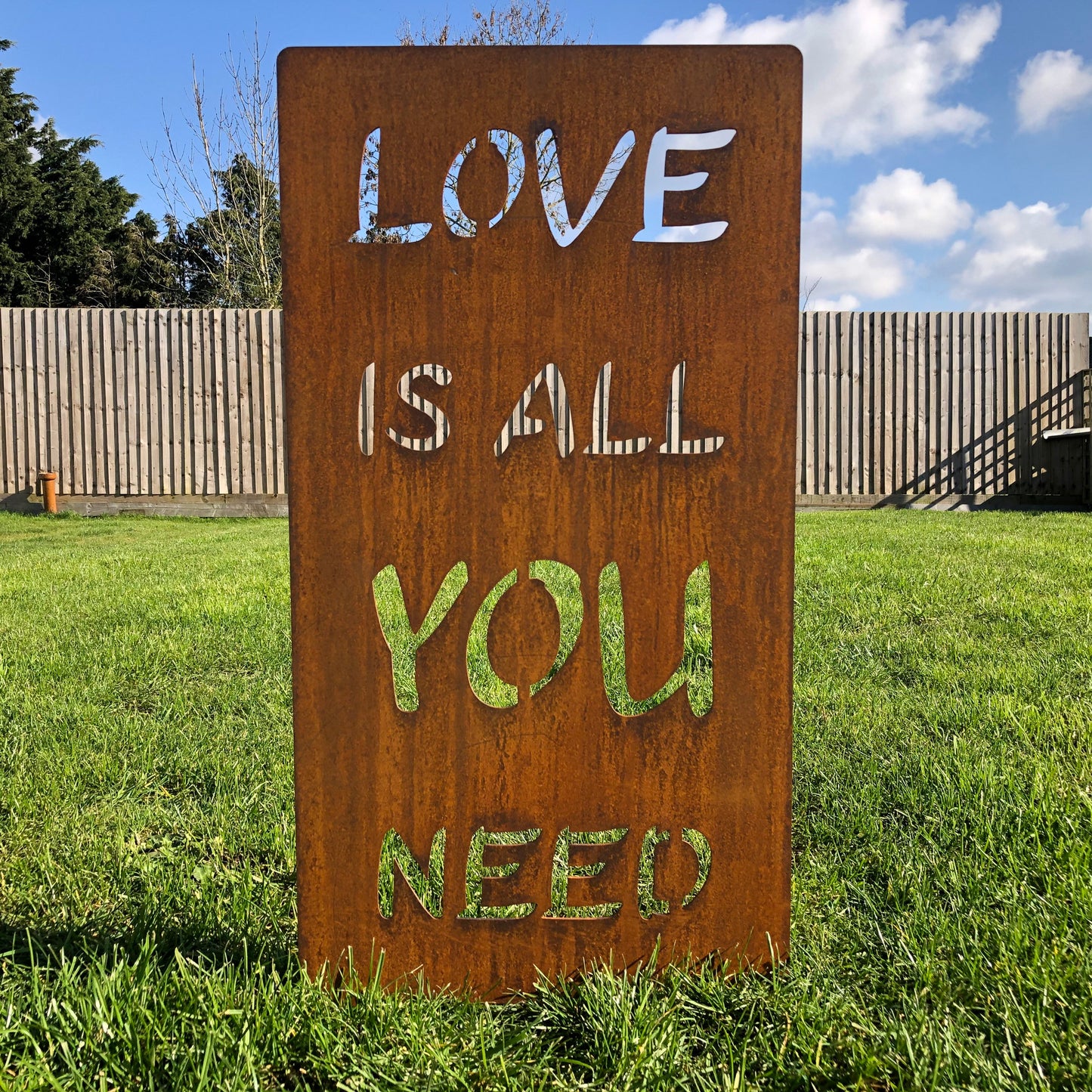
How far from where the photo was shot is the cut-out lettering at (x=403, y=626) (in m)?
2.91

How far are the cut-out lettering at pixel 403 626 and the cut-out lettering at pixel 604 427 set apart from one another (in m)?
0.99

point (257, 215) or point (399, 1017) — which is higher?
point (257, 215)

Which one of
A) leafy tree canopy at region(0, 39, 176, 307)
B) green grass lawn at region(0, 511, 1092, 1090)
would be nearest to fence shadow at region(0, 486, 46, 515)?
green grass lawn at region(0, 511, 1092, 1090)

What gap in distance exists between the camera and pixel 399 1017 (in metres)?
1.28

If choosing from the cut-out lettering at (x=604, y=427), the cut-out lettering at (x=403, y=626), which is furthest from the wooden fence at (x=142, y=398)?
the cut-out lettering at (x=604, y=427)

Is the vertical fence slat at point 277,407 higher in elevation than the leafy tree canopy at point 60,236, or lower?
lower

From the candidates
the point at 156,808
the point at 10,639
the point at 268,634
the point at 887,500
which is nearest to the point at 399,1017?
the point at 156,808

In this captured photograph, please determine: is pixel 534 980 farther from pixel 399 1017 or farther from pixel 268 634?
pixel 268 634

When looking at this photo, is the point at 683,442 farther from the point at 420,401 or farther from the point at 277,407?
the point at 277,407

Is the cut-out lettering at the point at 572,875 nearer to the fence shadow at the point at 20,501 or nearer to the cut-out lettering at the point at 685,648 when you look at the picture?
the cut-out lettering at the point at 685,648

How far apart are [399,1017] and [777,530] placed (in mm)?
929

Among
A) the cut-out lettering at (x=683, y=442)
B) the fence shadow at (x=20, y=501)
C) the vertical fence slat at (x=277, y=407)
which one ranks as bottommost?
the fence shadow at (x=20, y=501)

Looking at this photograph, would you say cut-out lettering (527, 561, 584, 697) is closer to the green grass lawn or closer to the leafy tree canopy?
the green grass lawn

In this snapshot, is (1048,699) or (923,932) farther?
(1048,699)
